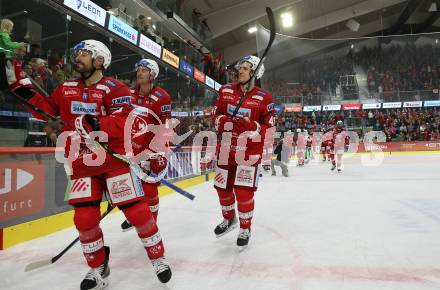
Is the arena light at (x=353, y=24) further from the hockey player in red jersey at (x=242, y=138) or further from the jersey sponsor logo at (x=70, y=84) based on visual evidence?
the jersey sponsor logo at (x=70, y=84)

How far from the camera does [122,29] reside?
1002 centimetres

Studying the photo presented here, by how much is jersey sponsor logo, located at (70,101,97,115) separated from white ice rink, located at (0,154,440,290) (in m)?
1.18

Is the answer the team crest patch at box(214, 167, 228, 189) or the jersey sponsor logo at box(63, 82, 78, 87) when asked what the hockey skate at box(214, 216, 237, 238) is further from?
the jersey sponsor logo at box(63, 82, 78, 87)

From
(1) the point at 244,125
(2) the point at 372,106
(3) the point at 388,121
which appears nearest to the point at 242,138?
(1) the point at 244,125

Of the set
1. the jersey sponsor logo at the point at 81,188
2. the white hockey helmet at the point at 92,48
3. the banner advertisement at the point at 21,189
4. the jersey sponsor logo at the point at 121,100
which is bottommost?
the banner advertisement at the point at 21,189

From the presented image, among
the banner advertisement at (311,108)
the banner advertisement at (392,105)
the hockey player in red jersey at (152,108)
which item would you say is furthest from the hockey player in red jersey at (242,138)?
the banner advertisement at (392,105)

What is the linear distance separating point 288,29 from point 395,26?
9.82 metres

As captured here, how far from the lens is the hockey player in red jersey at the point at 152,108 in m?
3.77

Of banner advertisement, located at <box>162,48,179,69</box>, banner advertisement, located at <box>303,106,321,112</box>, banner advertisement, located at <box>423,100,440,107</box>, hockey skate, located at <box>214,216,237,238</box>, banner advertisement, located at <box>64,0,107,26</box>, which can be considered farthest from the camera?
banner advertisement, located at <box>303,106,321,112</box>

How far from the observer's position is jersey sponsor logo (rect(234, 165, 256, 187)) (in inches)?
136

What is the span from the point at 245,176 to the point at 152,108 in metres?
1.19

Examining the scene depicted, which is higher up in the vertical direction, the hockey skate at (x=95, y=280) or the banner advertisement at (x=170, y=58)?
the banner advertisement at (x=170, y=58)

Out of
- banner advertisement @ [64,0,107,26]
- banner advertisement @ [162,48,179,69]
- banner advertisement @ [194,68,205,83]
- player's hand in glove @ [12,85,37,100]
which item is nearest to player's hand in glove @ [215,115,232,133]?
player's hand in glove @ [12,85,37,100]

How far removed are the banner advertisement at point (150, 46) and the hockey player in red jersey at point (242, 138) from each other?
8030 millimetres
